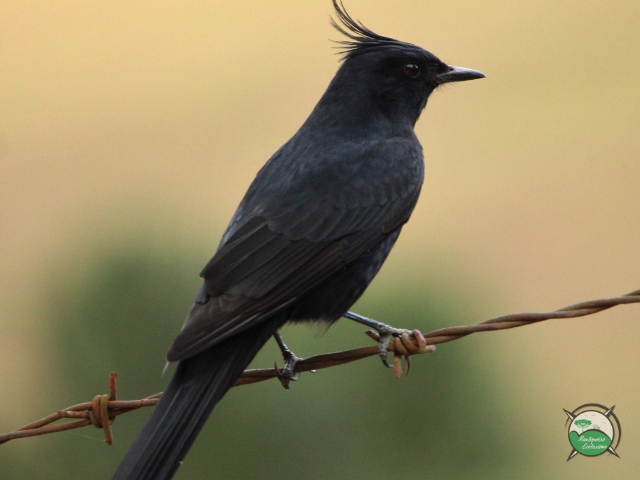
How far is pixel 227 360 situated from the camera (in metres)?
4.07

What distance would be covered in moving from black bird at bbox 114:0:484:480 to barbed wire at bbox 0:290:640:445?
0.16 m

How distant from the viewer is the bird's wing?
13.2 feet

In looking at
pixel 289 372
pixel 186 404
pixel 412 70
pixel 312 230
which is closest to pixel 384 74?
pixel 412 70

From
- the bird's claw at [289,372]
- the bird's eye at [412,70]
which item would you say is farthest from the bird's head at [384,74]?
the bird's claw at [289,372]

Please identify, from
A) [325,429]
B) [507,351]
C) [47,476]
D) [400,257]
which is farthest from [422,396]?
[400,257]

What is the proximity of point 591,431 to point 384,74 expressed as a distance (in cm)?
254

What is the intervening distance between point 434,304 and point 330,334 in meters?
1.18

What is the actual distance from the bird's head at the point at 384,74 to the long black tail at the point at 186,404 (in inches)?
72.5

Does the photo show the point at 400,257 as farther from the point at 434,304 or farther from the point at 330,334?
the point at 330,334

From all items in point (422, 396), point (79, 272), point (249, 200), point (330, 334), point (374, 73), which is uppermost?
point (374, 73)

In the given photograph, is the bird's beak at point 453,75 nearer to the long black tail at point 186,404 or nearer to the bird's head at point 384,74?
the bird's head at point 384,74

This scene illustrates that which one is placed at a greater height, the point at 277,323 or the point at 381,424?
the point at 277,323

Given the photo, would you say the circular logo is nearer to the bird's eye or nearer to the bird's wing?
the bird's wing

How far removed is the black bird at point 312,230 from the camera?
153 inches
